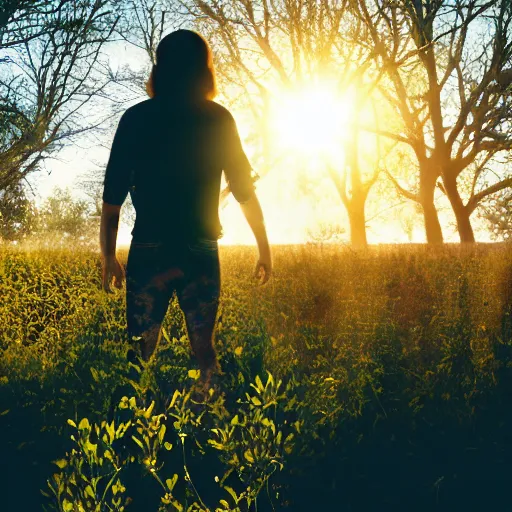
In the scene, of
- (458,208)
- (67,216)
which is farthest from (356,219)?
(67,216)

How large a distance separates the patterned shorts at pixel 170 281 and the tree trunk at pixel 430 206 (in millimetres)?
19062

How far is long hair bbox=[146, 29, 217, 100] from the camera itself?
10.3 feet

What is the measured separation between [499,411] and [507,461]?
0.65 metres

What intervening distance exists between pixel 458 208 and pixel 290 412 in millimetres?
19564

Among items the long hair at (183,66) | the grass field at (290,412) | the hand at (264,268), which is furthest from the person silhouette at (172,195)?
the hand at (264,268)

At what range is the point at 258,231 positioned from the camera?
3496 millimetres

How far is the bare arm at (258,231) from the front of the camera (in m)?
3.50

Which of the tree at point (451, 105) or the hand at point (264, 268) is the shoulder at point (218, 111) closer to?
the hand at point (264, 268)

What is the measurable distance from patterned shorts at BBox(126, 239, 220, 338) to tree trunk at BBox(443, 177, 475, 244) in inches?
761

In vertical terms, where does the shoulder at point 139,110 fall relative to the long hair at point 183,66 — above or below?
below

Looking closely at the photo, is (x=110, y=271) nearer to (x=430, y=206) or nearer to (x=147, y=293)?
(x=147, y=293)

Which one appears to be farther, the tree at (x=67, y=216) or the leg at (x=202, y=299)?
the tree at (x=67, y=216)

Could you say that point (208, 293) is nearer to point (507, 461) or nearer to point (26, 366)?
point (507, 461)

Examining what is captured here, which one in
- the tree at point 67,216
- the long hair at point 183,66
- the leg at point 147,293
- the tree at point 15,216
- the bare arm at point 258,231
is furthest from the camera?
the tree at point 67,216
